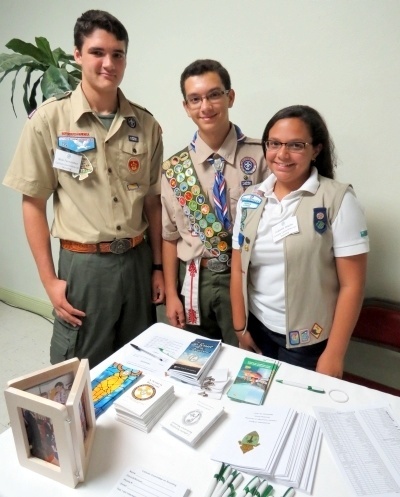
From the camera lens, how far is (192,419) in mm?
937

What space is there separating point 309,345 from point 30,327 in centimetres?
233

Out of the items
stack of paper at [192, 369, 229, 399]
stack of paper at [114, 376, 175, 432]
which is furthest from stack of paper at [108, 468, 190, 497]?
stack of paper at [192, 369, 229, 399]

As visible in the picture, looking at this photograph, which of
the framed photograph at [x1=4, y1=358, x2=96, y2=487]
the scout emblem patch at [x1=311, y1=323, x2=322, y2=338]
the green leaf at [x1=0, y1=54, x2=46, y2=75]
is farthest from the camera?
the green leaf at [x1=0, y1=54, x2=46, y2=75]

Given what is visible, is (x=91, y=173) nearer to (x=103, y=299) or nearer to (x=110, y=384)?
(x=103, y=299)

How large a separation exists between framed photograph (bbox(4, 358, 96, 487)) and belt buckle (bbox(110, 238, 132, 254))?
2.51 ft

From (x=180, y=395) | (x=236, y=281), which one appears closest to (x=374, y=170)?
(x=236, y=281)

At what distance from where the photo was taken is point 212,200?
5.05 feet

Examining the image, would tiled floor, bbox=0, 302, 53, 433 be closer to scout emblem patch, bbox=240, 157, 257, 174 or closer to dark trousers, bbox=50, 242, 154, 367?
dark trousers, bbox=50, 242, 154, 367

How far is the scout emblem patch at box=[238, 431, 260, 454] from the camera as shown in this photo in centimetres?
86

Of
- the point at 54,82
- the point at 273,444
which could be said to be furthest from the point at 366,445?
the point at 54,82

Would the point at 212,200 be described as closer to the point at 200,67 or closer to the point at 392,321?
the point at 200,67

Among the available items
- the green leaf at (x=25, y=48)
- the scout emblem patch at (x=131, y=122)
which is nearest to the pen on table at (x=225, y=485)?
the scout emblem patch at (x=131, y=122)

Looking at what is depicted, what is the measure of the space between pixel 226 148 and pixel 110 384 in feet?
3.18

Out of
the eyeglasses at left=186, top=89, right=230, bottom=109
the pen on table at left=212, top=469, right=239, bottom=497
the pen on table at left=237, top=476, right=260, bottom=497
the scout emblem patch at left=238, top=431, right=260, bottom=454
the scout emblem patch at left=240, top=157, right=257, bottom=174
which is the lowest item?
the pen on table at left=237, top=476, right=260, bottom=497
